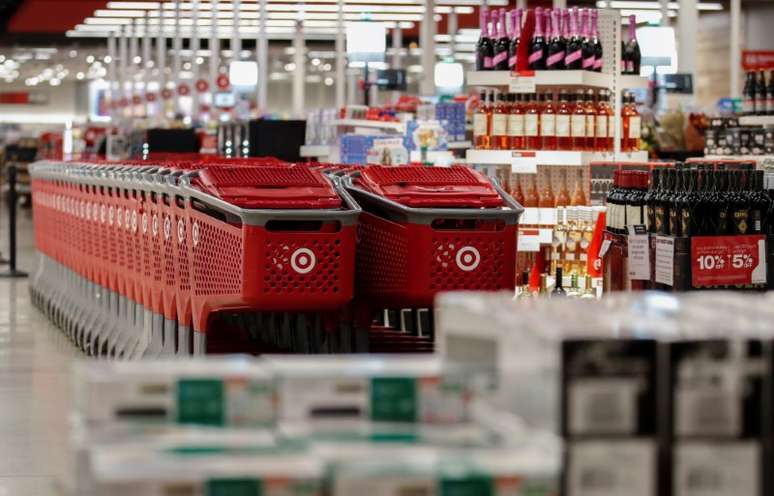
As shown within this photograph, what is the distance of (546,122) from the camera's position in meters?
8.15

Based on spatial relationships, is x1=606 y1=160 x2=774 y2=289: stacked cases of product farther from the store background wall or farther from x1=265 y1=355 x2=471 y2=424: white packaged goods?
the store background wall

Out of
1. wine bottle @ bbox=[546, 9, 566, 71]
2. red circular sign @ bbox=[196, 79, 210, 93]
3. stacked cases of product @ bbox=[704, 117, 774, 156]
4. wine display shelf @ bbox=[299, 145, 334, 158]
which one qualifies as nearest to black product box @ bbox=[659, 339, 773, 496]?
wine bottle @ bbox=[546, 9, 566, 71]

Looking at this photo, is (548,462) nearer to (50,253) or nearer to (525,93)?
(525,93)

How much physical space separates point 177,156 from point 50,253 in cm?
113

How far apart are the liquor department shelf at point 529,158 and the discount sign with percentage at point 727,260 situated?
2.78 metres

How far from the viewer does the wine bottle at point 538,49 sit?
8.34 metres

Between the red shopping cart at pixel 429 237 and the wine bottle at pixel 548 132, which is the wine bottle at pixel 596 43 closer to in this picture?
the wine bottle at pixel 548 132

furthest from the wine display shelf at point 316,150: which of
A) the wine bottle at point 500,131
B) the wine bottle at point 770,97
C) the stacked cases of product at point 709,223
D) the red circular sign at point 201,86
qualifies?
the red circular sign at point 201,86

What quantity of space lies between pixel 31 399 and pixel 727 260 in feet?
11.8

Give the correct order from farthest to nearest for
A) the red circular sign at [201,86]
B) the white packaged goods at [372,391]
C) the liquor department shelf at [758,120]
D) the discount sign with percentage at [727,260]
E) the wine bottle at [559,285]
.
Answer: the red circular sign at [201,86]
the liquor department shelf at [758,120]
the wine bottle at [559,285]
the discount sign with percentage at [727,260]
the white packaged goods at [372,391]

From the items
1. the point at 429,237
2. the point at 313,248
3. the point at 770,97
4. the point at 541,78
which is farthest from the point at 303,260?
the point at 770,97

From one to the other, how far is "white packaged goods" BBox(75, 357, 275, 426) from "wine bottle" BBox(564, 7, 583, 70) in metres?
6.03

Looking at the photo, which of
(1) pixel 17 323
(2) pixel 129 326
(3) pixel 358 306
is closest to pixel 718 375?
(3) pixel 358 306

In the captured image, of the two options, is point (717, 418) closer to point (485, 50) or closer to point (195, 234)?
point (195, 234)
